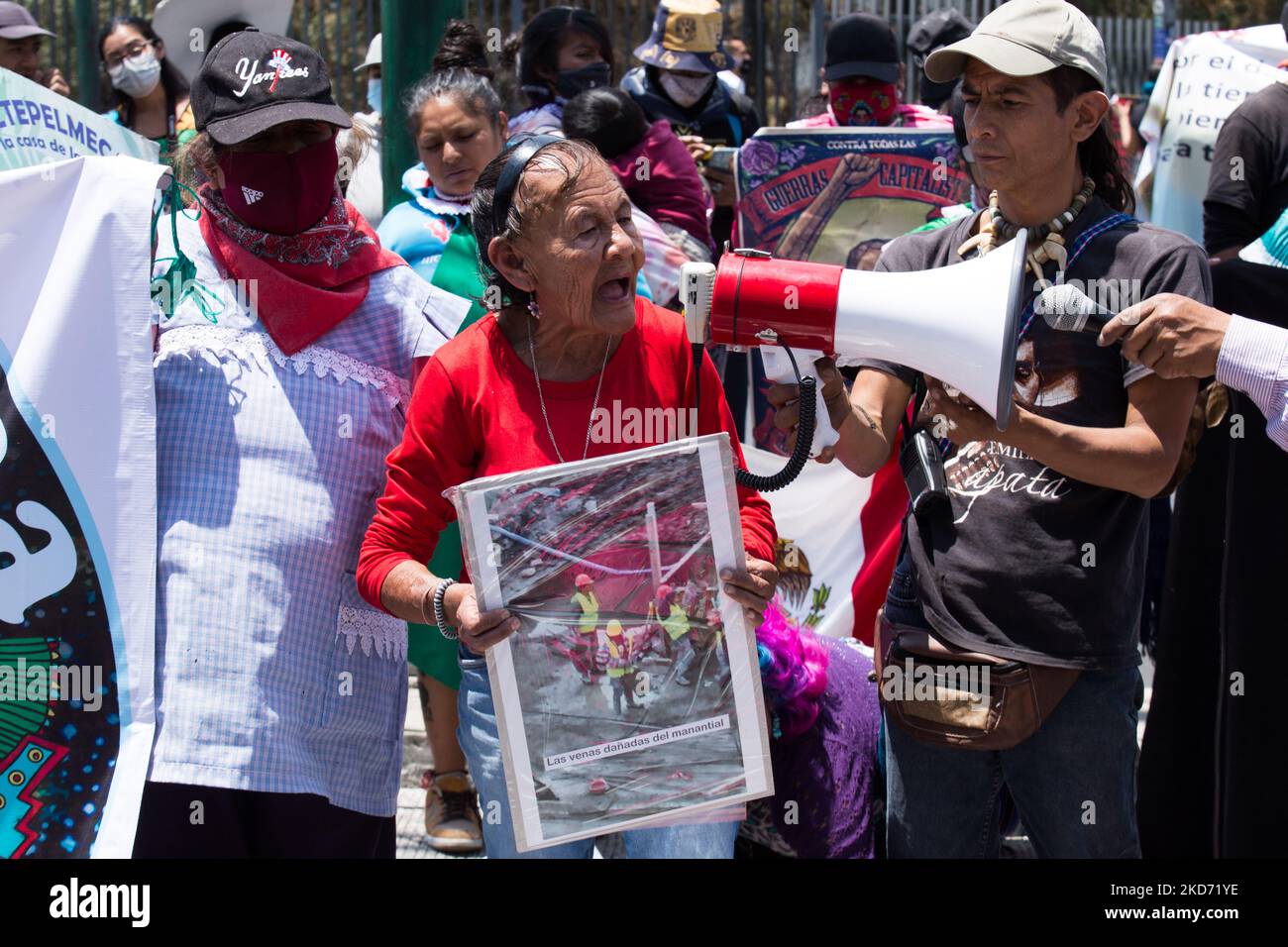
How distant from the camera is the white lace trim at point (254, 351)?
2.75 meters

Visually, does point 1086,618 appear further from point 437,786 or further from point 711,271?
point 437,786

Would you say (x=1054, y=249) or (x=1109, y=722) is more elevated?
(x=1054, y=249)

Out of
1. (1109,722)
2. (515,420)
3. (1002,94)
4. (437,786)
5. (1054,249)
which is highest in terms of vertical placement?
(1002,94)

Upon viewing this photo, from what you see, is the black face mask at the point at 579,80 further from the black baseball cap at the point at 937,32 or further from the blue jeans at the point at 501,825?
the blue jeans at the point at 501,825

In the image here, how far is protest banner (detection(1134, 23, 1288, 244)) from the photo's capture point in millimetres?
5020

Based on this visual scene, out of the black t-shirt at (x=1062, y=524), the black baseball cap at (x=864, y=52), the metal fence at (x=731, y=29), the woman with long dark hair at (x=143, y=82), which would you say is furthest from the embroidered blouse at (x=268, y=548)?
the metal fence at (x=731, y=29)

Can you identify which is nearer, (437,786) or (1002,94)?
(1002,94)

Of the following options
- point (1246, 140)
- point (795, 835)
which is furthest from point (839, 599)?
point (1246, 140)

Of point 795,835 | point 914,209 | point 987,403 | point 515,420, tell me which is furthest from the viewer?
point 914,209

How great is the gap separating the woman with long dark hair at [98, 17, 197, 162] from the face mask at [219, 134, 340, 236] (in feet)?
11.2

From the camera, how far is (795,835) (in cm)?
312

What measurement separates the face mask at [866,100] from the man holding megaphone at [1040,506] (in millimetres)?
2824

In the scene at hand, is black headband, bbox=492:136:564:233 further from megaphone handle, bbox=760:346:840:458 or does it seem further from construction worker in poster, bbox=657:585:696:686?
construction worker in poster, bbox=657:585:696:686
